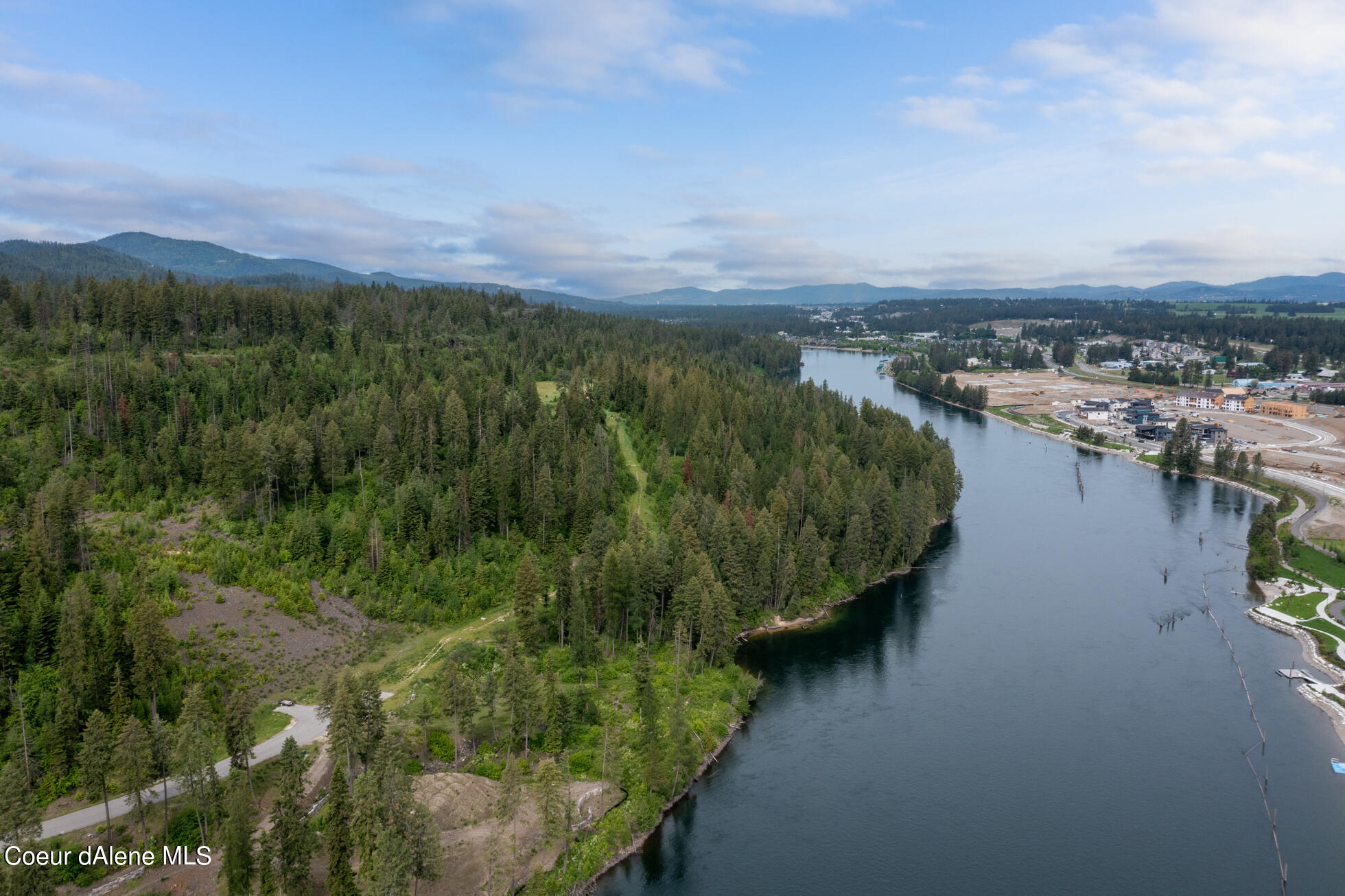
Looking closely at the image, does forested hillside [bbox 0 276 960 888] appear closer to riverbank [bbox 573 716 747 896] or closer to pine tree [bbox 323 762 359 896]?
riverbank [bbox 573 716 747 896]

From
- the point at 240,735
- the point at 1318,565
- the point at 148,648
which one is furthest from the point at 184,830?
the point at 1318,565

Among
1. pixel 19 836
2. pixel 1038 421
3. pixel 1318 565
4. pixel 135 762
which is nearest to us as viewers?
pixel 19 836

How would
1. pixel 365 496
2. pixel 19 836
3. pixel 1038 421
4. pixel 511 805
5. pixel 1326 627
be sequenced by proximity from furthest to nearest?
pixel 1038 421 < pixel 365 496 < pixel 1326 627 < pixel 511 805 < pixel 19 836

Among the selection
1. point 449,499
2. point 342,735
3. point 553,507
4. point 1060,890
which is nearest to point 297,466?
point 449,499

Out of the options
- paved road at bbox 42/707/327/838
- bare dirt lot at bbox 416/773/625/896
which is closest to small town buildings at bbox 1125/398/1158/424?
bare dirt lot at bbox 416/773/625/896

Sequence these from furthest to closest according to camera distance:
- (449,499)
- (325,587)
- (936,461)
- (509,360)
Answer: (509,360)
(936,461)
(449,499)
(325,587)

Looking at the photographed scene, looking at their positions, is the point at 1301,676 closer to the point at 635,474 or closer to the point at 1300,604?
the point at 1300,604

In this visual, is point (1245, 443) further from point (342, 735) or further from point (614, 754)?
Result: point (342, 735)
